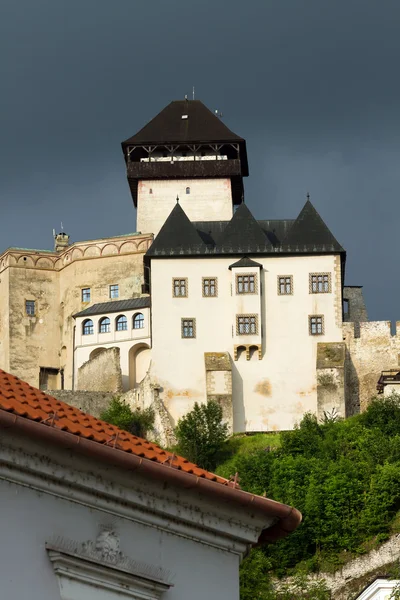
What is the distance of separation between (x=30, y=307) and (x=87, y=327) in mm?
7828

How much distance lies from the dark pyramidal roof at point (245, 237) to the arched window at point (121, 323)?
227 inches

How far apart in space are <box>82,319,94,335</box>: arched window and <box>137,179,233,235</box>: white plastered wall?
7.58 meters

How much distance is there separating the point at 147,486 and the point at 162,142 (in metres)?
74.1

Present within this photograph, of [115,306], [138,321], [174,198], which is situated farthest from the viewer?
[174,198]

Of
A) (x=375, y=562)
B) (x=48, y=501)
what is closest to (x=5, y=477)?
(x=48, y=501)

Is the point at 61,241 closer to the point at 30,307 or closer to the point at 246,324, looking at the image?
the point at 30,307

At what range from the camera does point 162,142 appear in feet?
284

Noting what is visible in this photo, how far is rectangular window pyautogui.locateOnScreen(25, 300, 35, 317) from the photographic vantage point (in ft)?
281

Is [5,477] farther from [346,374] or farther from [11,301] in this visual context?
[11,301]

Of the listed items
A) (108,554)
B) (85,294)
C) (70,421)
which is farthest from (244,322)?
(108,554)

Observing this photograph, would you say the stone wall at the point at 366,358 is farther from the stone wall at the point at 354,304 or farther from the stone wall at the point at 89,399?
the stone wall at the point at 89,399

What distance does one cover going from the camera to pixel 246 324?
7019cm

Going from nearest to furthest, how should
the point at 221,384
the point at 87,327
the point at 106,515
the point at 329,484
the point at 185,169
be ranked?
the point at 106,515, the point at 329,484, the point at 221,384, the point at 87,327, the point at 185,169

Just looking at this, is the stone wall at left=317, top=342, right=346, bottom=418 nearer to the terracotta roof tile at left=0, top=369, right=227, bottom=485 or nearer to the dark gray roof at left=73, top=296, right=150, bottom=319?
the dark gray roof at left=73, top=296, right=150, bottom=319
